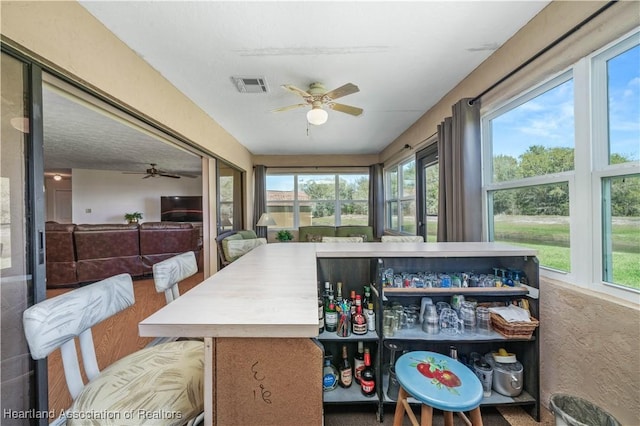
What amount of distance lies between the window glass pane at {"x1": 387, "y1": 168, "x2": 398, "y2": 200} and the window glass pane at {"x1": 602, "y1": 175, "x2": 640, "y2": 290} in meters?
3.47

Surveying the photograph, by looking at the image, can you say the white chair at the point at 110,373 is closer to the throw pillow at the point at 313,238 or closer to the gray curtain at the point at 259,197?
the throw pillow at the point at 313,238

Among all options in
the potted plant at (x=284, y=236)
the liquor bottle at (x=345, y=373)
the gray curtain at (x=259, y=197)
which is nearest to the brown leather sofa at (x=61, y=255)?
the gray curtain at (x=259, y=197)

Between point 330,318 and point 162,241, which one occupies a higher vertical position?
point 162,241

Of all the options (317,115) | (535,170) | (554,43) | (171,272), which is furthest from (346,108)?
(171,272)

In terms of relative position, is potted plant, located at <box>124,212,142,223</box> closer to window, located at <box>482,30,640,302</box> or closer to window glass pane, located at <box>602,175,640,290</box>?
window, located at <box>482,30,640,302</box>

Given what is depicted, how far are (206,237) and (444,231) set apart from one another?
3.09 metres

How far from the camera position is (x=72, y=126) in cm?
308

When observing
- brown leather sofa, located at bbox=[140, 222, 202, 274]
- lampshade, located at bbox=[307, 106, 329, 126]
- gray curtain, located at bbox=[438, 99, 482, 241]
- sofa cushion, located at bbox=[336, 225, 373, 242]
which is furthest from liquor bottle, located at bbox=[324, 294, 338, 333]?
brown leather sofa, located at bbox=[140, 222, 202, 274]

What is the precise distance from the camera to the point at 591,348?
3.96 feet

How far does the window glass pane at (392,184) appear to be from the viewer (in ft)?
15.4

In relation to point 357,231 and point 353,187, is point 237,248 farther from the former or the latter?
point 353,187

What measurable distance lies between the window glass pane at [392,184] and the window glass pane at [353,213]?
683mm

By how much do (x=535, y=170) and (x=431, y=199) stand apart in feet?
5.19

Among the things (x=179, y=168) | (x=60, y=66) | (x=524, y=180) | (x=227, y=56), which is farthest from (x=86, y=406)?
(x=179, y=168)
